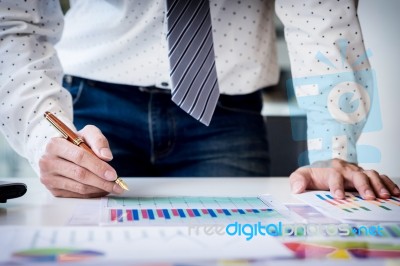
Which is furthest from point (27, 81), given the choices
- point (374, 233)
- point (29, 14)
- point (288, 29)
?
point (374, 233)

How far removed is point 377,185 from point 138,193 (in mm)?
372

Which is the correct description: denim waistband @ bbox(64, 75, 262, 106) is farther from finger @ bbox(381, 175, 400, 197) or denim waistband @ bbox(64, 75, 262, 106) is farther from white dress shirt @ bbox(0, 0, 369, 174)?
finger @ bbox(381, 175, 400, 197)

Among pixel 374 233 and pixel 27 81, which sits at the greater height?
pixel 27 81

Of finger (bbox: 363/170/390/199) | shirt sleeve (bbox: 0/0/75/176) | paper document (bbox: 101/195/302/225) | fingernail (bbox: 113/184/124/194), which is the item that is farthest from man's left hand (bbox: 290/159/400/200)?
shirt sleeve (bbox: 0/0/75/176)

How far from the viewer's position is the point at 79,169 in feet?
2.43

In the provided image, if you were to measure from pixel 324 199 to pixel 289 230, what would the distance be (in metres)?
0.22

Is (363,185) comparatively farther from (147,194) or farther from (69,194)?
(69,194)

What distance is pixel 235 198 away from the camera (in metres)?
0.77

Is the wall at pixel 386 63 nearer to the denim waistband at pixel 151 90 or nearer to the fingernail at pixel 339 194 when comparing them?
the fingernail at pixel 339 194

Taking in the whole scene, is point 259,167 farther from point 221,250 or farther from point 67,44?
point 221,250

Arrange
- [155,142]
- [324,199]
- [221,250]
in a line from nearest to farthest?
[221,250], [324,199], [155,142]

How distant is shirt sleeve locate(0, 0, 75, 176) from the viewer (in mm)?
841

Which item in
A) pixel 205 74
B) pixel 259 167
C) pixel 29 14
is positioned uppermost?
pixel 29 14

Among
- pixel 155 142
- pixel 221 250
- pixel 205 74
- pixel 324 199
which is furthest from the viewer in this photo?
pixel 155 142
